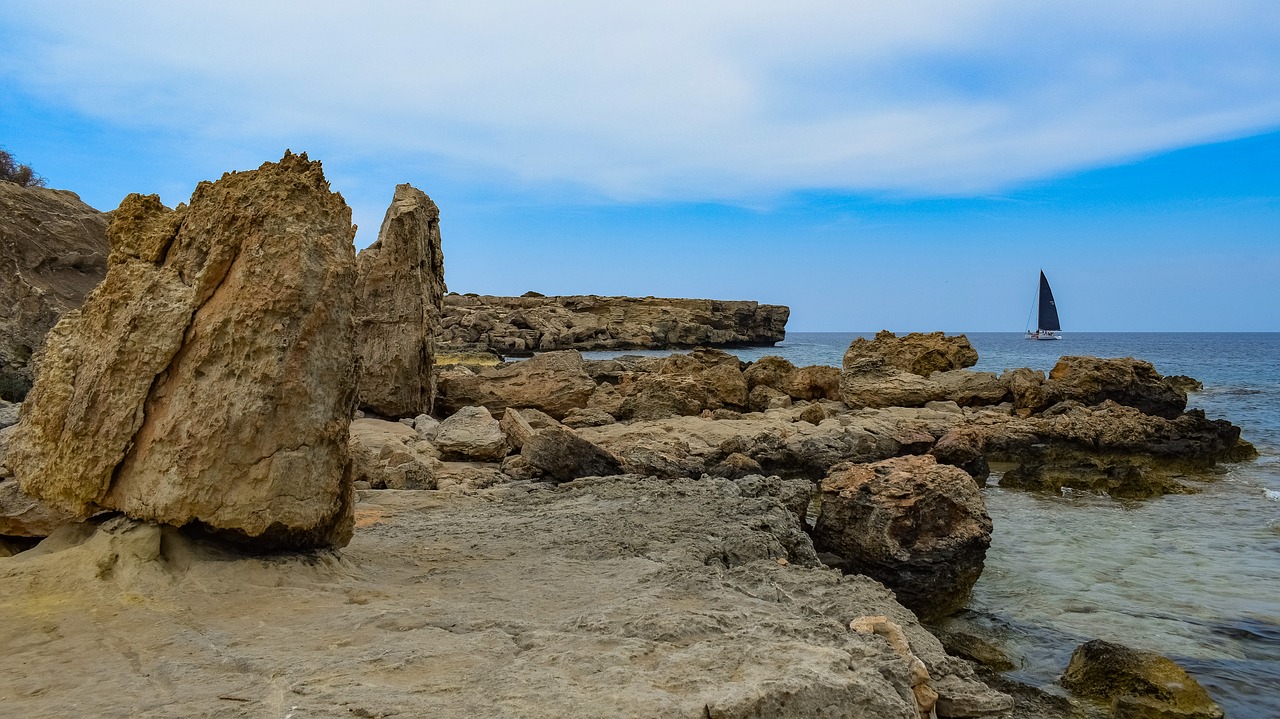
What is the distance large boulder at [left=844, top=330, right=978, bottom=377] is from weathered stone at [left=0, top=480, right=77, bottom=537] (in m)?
19.2

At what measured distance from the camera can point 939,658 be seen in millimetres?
4148

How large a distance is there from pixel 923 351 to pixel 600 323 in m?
42.0

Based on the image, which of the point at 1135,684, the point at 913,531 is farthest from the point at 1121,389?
the point at 1135,684

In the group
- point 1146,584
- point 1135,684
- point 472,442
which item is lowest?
point 1146,584

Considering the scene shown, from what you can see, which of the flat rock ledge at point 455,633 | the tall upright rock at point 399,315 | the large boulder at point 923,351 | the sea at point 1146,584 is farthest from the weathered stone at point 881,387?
the flat rock ledge at point 455,633

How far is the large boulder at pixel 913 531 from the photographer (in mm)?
6605

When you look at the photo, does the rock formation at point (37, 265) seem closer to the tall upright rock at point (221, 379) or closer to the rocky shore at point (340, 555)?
the rocky shore at point (340, 555)

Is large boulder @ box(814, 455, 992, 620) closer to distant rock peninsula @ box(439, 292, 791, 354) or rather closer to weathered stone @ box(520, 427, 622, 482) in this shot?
weathered stone @ box(520, 427, 622, 482)

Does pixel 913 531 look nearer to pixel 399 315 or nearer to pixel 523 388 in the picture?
pixel 523 388

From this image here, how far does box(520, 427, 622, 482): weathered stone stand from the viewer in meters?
8.64

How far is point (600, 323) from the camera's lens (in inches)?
2507

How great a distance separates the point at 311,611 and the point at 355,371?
1351 mm

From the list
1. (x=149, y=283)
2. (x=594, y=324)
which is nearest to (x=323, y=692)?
(x=149, y=283)

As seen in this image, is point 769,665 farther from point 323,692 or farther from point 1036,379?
point 1036,379
